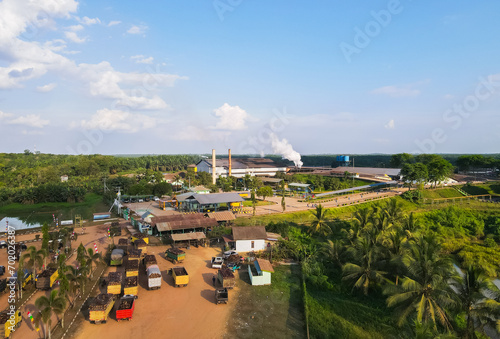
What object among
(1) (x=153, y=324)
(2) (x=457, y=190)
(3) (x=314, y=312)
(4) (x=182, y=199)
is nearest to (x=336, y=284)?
(3) (x=314, y=312)

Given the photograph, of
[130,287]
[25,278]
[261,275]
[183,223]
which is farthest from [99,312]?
[183,223]

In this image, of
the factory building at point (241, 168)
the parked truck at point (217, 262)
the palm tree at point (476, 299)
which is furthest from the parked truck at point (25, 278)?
the factory building at point (241, 168)

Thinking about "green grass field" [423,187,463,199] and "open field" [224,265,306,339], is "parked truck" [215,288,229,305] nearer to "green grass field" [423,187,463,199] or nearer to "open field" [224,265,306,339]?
"open field" [224,265,306,339]

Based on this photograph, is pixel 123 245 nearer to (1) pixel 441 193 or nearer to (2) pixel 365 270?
(2) pixel 365 270

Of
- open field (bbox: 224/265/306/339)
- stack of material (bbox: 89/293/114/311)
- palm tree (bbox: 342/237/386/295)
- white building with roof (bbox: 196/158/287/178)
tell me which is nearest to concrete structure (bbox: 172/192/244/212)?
open field (bbox: 224/265/306/339)

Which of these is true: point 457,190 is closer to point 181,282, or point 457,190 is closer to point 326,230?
point 326,230

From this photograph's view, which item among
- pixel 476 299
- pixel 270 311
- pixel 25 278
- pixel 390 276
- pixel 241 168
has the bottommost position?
pixel 270 311
